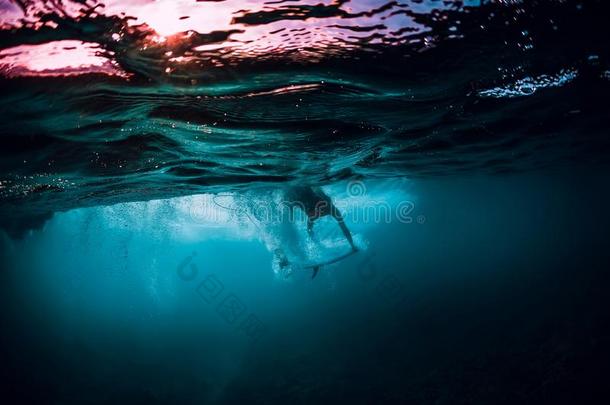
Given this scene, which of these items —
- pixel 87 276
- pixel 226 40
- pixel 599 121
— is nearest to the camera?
pixel 226 40

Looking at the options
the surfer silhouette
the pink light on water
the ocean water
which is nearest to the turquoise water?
the ocean water

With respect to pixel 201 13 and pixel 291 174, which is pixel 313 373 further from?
pixel 201 13

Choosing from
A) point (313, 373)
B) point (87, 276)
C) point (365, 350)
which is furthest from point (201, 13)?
point (87, 276)

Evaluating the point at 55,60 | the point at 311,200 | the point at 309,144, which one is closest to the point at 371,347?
the point at 311,200

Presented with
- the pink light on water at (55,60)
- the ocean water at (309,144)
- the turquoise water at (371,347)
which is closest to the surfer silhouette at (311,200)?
the ocean water at (309,144)

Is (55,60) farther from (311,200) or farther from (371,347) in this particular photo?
(371,347)

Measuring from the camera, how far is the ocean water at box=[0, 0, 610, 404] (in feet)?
15.8

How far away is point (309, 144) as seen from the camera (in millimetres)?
10516

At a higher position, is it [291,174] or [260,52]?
[260,52]

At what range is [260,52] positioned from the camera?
518 centimetres

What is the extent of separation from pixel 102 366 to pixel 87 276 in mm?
114489

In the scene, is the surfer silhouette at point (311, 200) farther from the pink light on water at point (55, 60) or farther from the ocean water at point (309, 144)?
the pink light on water at point (55, 60)

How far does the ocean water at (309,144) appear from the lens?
190 inches

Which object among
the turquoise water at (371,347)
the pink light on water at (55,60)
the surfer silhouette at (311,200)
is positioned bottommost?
the turquoise water at (371,347)
